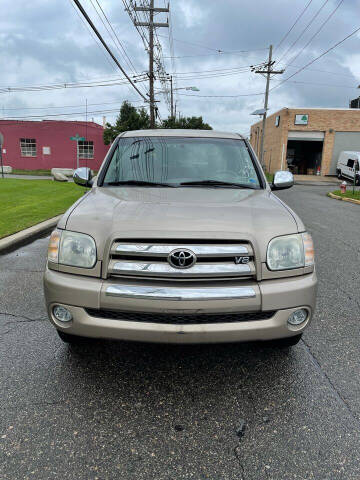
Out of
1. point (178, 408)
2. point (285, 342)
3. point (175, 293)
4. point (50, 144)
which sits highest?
point (50, 144)

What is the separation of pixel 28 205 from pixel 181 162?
7.54 metres

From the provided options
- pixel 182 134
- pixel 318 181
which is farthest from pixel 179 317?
pixel 318 181

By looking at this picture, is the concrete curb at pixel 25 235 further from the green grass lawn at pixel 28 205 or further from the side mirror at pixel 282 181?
the side mirror at pixel 282 181

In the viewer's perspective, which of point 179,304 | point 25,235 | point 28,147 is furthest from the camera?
point 28,147

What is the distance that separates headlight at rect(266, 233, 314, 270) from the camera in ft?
7.26

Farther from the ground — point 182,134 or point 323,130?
point 323,130

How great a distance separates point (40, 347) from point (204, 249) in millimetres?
1681

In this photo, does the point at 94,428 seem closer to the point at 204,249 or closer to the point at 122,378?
the point at 122,378

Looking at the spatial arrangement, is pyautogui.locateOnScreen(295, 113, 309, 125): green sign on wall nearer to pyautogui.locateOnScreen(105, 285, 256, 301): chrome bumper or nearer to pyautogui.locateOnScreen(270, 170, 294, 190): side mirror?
pyautogui.locateOnScreen(270, 170, 294, 190): side mirror

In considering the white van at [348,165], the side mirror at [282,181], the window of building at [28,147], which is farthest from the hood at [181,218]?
the window of building at [28,147]

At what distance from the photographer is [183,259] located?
6.89ft

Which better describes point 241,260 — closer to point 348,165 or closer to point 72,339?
point 72,339

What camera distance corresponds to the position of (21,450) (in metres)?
1.85

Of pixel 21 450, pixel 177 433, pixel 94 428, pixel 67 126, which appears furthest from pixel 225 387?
pixel 67 126
